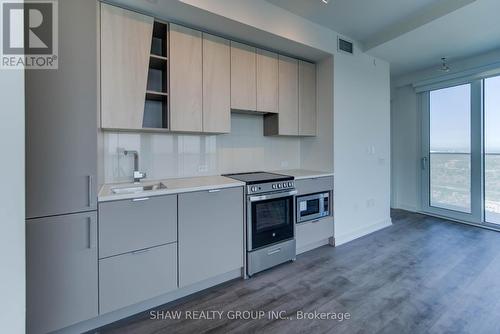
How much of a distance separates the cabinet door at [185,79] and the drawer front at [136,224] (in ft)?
2.69

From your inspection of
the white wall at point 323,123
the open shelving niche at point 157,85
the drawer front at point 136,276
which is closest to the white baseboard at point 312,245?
the white wall at point 323,123

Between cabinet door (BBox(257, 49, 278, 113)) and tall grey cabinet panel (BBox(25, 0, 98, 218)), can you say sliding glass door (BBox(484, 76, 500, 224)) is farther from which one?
tall grey cabinet panel (BBox(25, 0, 98, 218))

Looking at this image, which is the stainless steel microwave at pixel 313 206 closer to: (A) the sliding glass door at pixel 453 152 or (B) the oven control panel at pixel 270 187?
(B) the oven control panel at pixel 270 187

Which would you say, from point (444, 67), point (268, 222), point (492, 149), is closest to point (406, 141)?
point (492, 149)

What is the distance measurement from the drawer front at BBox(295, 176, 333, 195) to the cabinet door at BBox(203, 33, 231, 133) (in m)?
1.13

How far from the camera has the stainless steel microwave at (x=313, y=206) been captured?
9.53 ft

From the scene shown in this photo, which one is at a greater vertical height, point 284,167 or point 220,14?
point 220,14

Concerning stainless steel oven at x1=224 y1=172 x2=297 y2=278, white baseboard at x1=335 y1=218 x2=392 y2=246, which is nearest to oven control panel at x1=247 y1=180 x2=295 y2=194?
stainless steel oven at x1=224 y1=172 x2=297 y2=278

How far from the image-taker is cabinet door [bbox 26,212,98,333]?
147 centimetres

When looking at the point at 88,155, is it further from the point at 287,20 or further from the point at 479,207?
the point at 479,207

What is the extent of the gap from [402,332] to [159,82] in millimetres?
3103

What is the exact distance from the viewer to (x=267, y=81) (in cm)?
292

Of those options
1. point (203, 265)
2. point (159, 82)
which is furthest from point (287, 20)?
point (203, 265)

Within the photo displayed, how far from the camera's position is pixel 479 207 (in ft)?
12.7
